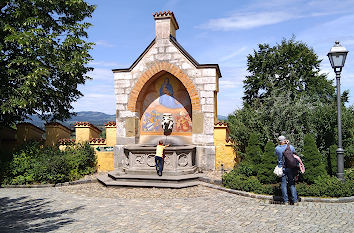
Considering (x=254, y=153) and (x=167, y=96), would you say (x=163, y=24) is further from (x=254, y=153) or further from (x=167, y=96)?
(x=254, y=153)

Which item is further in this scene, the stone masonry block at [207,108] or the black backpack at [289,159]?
the stone masonry block at [207,108]

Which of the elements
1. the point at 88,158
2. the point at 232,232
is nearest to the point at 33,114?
the point at 88,158

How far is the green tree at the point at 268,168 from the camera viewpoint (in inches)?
354

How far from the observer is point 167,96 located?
43.8 ft

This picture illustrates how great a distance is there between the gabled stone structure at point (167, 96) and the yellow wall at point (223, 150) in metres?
0.22

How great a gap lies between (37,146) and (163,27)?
25.8 ft

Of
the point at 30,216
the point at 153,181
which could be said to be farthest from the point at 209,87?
the point at 30,216

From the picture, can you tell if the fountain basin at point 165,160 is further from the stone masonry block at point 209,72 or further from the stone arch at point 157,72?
the stone masonry block at point 209,72

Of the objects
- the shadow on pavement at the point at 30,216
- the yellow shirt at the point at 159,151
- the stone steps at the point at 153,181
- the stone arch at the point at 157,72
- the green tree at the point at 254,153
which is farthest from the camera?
the stone arch at the point at 157,72

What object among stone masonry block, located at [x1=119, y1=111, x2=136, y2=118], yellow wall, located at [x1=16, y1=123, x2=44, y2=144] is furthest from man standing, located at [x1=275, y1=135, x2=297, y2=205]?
yellow wall, located at [x1=16, y1=123, x2=44, y2=144]

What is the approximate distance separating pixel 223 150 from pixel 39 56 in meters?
8.55

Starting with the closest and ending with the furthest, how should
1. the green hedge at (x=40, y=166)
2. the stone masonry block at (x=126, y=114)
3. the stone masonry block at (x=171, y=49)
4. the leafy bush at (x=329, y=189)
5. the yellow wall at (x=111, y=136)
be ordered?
1. the leafy bush at (x=329, y=189)
2. the green hedge at (x=40, y=166)
3. the stone masonry block at (x=171, y=49)
4. the stone masonry block at (x=126, y=114)
5. the yellow wall at (x=111, y=136)

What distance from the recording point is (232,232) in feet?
17.2

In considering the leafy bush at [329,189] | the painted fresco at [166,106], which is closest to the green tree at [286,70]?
the painted fresco at [166,106]
